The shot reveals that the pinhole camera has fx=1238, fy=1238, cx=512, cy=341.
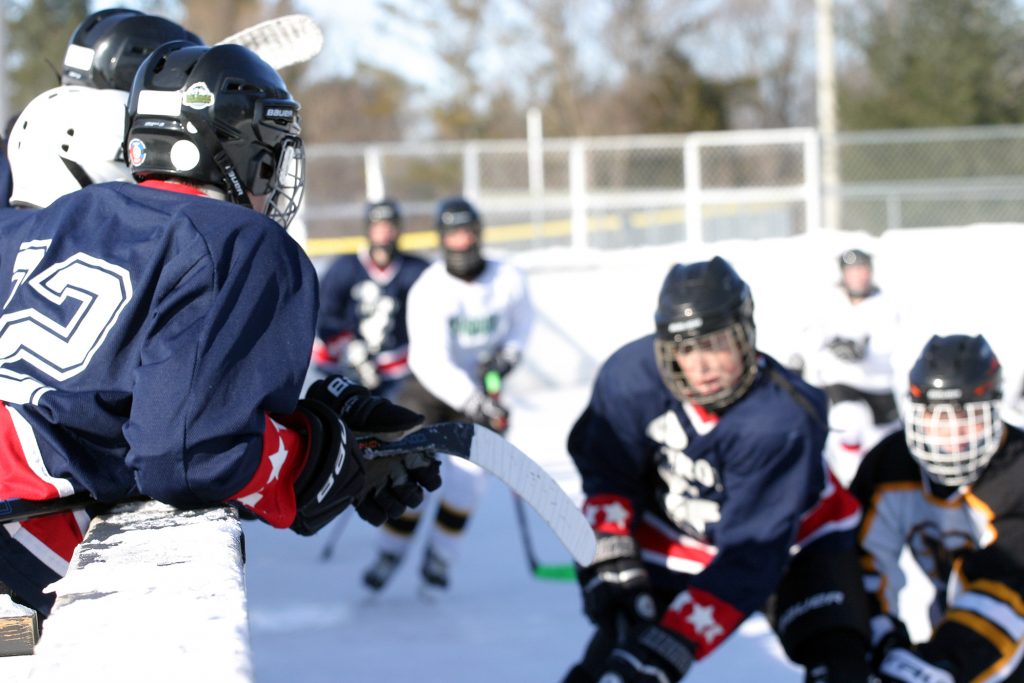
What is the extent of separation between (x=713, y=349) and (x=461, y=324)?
3236 millimetres

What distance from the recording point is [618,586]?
2686 mm

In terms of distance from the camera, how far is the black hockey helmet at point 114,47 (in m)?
3.20

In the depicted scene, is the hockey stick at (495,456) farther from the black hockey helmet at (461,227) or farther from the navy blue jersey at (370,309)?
the navy blue jersey at (370,309)

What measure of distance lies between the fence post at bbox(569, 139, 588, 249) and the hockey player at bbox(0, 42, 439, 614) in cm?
879

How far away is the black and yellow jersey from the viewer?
259 centimetres

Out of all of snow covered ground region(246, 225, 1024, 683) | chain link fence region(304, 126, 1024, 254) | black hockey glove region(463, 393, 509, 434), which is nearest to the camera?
snow covered ground region(246, 225, 1024, 683)

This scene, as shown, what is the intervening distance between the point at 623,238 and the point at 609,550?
882 centimetres

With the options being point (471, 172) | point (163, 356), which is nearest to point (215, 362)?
point (163, 356)

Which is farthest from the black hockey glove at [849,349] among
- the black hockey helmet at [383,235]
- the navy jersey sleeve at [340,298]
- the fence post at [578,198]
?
the fence post at [578,198]

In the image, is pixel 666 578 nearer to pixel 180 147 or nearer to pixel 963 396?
pixel 963 396

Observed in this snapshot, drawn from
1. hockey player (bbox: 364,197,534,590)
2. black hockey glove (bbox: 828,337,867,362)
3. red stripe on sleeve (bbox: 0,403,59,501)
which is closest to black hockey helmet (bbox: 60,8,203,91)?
red stripe on sleeve (bbox: 0,403,59,501)

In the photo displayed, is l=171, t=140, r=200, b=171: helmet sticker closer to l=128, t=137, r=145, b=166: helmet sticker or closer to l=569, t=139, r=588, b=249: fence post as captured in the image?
l=128, t=137, r=145, b=166: helmet sticker

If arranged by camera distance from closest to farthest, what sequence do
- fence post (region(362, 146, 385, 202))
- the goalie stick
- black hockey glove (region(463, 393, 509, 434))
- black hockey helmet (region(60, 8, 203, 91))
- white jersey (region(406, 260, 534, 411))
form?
the goalie stick
black hockey helmet (region(60, 8, 203, 91))
black hockey glove (region(463, 393, 509, 434))
white jersey (region(406, 260, 534, 411))
fence post (region(362, 146, 385, 202))

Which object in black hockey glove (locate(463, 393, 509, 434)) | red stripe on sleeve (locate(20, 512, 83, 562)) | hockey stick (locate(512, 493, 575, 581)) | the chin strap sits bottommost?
hockey stick (locate(512, 493, 575, 581))
